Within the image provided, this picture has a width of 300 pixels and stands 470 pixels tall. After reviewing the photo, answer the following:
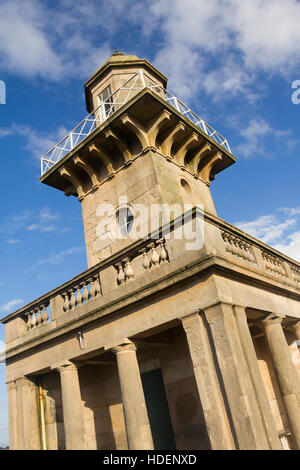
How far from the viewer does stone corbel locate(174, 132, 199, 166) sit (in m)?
12.8

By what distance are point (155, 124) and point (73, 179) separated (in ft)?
11.5

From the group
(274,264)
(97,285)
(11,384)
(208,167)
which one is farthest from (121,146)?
(11,384)

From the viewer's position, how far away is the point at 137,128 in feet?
38.6

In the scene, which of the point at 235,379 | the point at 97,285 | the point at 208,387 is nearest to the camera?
the point at 235,379

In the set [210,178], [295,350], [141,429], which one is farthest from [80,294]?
[210,178]

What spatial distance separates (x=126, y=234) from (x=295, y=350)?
5.71 meters

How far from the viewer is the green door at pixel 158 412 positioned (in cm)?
922

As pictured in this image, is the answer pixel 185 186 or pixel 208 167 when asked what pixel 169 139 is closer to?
pixel 185 186

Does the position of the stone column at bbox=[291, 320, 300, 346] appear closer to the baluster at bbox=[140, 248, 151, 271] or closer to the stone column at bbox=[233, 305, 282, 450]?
the stone column at bbox=[233, 305, 282, 450]

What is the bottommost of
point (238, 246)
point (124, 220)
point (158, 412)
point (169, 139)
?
point (158, 412)

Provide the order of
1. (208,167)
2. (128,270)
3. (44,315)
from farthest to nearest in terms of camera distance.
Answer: (208,167), (44,315), (128,270)

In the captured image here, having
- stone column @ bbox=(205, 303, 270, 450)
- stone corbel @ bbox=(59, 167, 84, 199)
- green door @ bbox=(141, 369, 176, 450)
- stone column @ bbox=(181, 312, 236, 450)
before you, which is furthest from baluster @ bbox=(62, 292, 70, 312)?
stone corbel @ bbox=(59, 167, 84, 199)

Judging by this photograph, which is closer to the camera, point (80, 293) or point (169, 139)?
point (80, 293)

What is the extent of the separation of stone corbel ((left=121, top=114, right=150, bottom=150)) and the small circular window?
1994 mm
